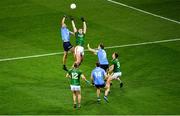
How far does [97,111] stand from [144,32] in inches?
557

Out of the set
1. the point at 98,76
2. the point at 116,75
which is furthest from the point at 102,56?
the point at 98,76

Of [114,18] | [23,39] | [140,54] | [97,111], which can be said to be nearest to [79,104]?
[97,111]

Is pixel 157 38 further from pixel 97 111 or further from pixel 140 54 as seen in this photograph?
pixel 97 111

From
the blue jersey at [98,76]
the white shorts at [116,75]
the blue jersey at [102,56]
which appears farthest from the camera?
the blue jersey at [102,56]

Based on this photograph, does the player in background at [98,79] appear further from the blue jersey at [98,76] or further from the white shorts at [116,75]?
the white shorts at [116,75]


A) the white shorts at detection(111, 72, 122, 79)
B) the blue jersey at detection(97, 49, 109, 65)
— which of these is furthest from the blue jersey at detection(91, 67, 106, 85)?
the blue jersey at detection(97, 49, 109, 65)

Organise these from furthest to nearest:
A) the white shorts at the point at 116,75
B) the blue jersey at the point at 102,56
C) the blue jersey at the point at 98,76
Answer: the blue jersey at the point at 102,56, the white shorts at the point at 116,75, the blue jersey at the point at 98,76

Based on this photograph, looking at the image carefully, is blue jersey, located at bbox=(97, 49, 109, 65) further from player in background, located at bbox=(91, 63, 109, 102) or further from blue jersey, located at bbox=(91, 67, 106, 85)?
blue jersey, located at bbox=(91, 67, 106, 85)

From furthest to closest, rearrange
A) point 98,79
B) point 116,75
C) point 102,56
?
point 102,56
point 116,75
point 98,79

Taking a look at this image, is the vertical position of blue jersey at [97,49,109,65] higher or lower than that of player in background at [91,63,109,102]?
higher

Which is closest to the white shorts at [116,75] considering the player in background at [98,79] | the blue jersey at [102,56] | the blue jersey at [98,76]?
the blue jersey at [102,56]

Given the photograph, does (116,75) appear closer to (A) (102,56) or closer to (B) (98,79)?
(A) (102,56)

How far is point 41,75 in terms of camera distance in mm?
31781

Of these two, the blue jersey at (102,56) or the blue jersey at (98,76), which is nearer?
the blue jersey at (98,76)
